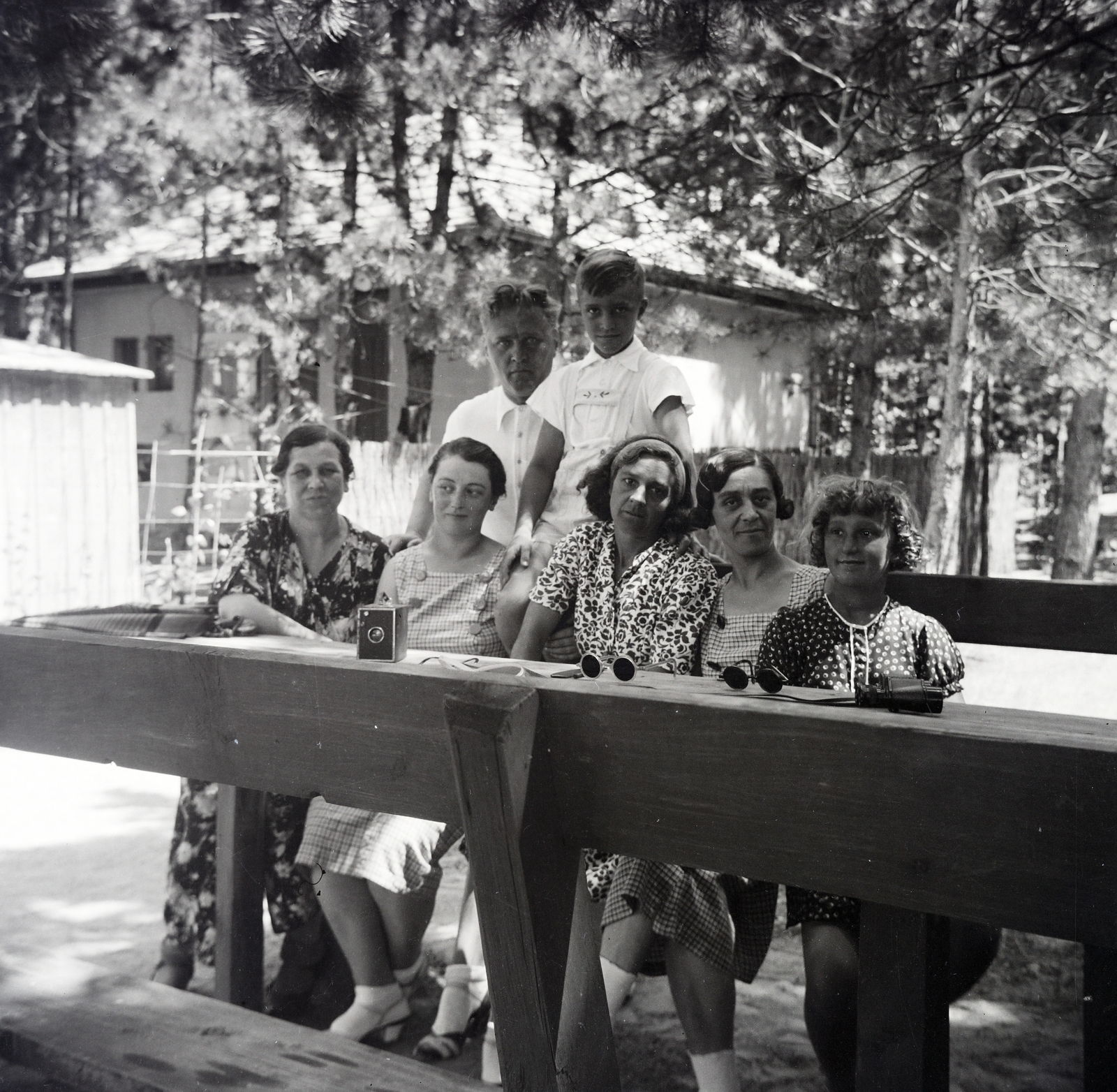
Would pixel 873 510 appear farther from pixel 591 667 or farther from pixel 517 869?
pixel 517 869

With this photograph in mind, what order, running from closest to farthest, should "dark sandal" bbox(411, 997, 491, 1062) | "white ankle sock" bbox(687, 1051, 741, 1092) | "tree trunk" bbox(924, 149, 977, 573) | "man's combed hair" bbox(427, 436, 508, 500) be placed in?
"white ankle sock" bbox(687, 1051, 741, 1092)
"dark sandal" bbox(411, 997, 491, 1062)
"man's combed hair" bbox(427, 436, 508, 500)
"tree trunk" bbox(924, 149, 977, 573)

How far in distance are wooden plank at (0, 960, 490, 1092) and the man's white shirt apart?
5.84 feet

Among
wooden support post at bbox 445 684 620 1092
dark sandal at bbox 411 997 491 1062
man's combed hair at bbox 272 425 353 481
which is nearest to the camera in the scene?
wooden support post at bbox 445 684 620 1092

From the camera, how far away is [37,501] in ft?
24.6

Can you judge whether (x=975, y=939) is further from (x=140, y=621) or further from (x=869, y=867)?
(x=140, y=621)

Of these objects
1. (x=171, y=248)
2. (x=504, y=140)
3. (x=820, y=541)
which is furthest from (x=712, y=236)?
(x=171, y=248)

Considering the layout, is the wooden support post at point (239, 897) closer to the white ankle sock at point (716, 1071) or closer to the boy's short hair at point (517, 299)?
the white ankle sock at point (716, 1071)

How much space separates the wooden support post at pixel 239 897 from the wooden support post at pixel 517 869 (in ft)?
4.62

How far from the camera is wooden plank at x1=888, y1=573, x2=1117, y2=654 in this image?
122 inches

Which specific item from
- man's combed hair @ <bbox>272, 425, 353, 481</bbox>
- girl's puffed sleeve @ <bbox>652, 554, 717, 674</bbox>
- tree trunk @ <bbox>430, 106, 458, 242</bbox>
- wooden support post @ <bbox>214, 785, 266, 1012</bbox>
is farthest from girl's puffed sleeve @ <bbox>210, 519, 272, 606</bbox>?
tree trunk @ <bbox>430, 106, 458, 242</bbox>

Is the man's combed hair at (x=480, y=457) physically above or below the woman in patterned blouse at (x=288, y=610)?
above

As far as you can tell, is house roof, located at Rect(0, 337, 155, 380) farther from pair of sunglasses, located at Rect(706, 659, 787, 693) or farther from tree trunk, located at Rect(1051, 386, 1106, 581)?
tree trunk, located at Rect(1051, 386, 1106, 581)

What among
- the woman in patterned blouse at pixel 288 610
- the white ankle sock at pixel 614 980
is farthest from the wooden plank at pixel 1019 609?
the woman in patterned blouse at pixel 288 610

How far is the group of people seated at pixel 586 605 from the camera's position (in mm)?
2256
